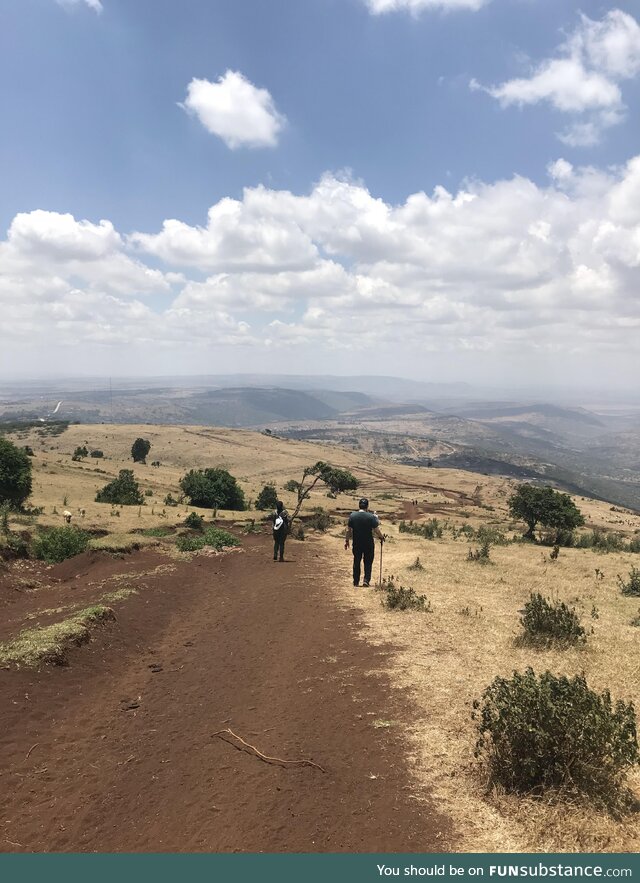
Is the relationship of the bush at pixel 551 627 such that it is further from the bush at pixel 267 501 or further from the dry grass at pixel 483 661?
the bush at pixel 267 501

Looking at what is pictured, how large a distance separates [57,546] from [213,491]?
20.9 metres

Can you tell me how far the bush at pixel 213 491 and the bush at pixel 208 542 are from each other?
599 inches

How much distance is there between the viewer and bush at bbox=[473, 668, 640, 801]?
5.03 meters

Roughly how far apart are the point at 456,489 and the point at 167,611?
268 ft

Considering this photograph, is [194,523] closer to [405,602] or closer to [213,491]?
[213,491]

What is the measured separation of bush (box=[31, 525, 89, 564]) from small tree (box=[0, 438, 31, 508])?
12105 mm

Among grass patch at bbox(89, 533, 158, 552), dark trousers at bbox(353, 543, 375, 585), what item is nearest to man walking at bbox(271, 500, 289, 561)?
dark trousers at bbox(353, 543, 375, 585)

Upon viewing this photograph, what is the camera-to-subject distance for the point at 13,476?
92.2ft

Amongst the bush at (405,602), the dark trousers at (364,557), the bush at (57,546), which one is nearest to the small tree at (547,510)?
the dark trousers at (364,557)

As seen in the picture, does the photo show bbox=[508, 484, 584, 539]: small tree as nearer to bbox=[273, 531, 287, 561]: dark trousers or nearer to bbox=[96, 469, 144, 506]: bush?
bbox=[273, 531, 287, 561]: dark trousers

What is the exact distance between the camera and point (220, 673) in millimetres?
8852

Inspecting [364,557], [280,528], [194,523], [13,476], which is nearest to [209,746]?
[364,557]

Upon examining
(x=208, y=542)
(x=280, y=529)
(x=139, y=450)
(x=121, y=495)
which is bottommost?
(x=139, y=450)

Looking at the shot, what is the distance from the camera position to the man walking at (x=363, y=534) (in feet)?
44.7
